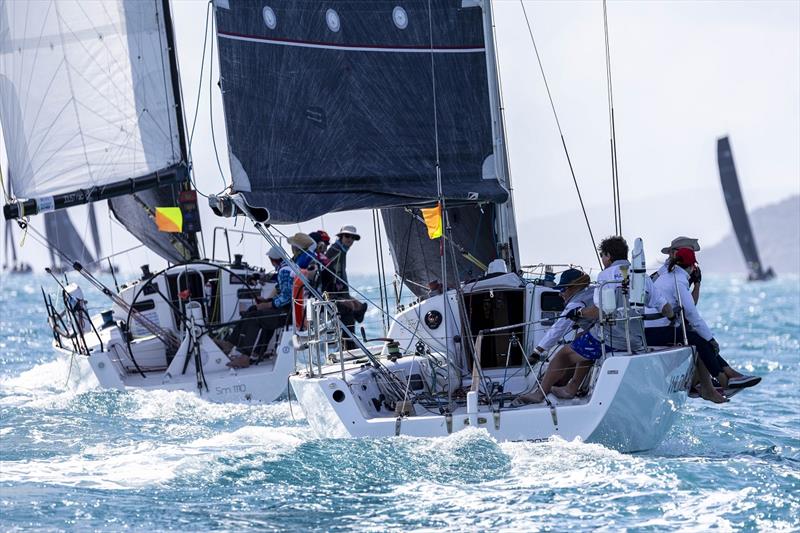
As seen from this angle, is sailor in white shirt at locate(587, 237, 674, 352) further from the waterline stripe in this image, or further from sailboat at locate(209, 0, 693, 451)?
the waterline stripe

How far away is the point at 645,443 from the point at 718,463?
23.0 inches

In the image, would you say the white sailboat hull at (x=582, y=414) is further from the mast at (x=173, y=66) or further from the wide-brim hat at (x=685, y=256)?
the mast at (x=173, y=66)

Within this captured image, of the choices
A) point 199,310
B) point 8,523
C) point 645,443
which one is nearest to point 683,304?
point 645,443

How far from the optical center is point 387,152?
1202 cm

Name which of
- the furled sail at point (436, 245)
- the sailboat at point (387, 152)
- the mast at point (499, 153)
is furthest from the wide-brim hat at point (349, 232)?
the sailboat at point (387, 152)

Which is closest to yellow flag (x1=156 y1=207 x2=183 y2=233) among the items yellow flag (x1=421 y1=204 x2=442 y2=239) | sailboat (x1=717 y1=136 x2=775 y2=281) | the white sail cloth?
the white sail cloth

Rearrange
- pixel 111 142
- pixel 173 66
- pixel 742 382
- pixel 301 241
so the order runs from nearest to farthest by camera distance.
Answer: pixel 742 382, pixel 301 241, pixel 111 142, pixel 173 66

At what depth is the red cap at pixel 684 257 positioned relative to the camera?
10984mm

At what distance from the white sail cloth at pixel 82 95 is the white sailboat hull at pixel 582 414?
9.04m

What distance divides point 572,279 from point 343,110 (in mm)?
2578

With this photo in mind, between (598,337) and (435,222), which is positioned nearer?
(598,337)

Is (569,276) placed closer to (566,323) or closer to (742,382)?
(566,323)

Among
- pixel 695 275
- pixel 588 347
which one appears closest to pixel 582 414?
pixel 588 347

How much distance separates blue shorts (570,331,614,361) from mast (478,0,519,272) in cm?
257
